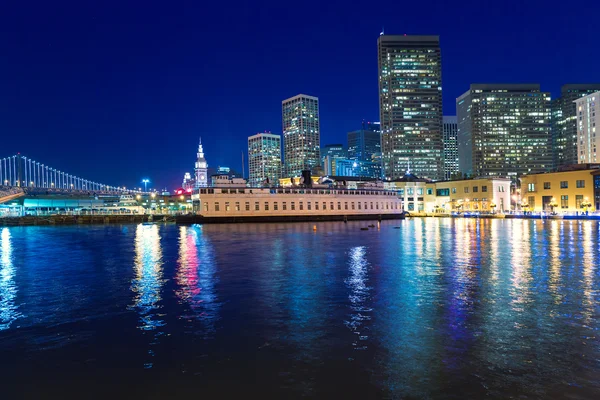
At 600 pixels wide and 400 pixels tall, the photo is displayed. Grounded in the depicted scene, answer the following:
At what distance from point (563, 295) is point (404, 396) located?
12988 mm

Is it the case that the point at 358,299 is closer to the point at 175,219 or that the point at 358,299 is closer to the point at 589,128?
the point at 175,219

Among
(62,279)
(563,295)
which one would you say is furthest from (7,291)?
(563,295)

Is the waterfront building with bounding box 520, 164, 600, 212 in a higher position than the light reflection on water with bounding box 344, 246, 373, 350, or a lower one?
higher

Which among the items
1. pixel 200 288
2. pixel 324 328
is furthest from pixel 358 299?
pixel 200 288

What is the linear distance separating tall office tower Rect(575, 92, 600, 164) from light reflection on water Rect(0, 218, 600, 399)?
639ft

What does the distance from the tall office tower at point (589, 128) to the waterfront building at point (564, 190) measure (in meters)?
94.2

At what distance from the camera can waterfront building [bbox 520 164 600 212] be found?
98.7m

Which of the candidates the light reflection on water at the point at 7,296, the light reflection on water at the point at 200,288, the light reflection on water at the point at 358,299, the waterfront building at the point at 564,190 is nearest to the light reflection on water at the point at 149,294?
the light reflection on water at the point at 200,288

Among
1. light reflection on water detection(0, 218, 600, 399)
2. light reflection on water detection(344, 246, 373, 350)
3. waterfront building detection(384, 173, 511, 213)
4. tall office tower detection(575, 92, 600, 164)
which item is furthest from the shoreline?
tall office tower detection(575, 92, 600, 164)

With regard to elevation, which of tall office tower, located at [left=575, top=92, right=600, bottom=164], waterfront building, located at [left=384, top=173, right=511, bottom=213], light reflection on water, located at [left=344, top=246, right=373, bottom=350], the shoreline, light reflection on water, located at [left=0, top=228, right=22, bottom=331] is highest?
tall office tower, located at [left=575, top=92, right=600, bottom=164]

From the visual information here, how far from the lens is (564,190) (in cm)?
10406

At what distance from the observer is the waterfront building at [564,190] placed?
9869cm

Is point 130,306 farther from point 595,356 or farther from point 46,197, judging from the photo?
point 46,197

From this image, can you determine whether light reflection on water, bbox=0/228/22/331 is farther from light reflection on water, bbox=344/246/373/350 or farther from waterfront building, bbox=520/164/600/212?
waterfront building, bbox=520/164/600/212
